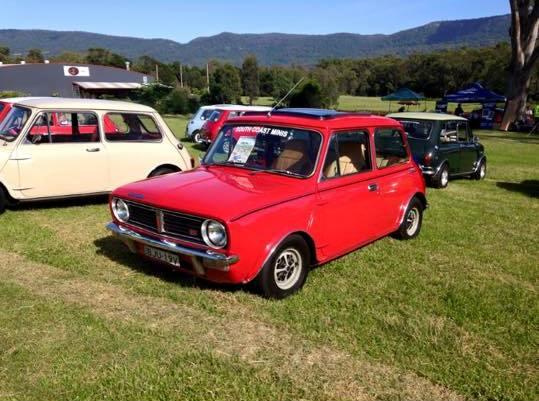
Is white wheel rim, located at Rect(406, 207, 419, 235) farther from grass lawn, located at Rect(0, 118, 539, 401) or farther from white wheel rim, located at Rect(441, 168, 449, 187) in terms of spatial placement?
white wheel rim, located at Rect(441, 168, 449, 187)

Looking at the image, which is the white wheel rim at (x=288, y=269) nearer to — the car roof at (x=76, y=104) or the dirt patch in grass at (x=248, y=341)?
the dirt patch in grass at (x=248, y=341)

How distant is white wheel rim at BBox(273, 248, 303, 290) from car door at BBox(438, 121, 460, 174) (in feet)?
23.8

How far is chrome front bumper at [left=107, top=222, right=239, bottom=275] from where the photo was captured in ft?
13.6

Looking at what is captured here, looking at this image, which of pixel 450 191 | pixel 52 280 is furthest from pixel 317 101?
pixel 52 280

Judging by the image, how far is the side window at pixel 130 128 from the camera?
25.8ft

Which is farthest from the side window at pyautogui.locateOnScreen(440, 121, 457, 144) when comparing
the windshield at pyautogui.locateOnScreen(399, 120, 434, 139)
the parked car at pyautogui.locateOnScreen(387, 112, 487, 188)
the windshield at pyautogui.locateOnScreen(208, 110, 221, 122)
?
the windshield at pyautogui.locateOnScreen(208, 110, 221, 122)

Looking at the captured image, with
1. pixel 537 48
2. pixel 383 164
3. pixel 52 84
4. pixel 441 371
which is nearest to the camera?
pixel 441 371

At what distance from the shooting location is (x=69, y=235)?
21.3ft

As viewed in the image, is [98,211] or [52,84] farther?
[52,84]

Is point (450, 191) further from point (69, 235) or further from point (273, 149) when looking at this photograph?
point (69, 235)

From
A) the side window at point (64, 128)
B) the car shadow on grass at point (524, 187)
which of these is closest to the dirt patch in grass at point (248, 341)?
the side window at point (64, 128)

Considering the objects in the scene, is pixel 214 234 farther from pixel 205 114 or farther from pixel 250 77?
pixel 250 77

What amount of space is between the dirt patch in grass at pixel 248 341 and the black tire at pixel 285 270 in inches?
11.9

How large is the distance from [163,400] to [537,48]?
97.7 feet
